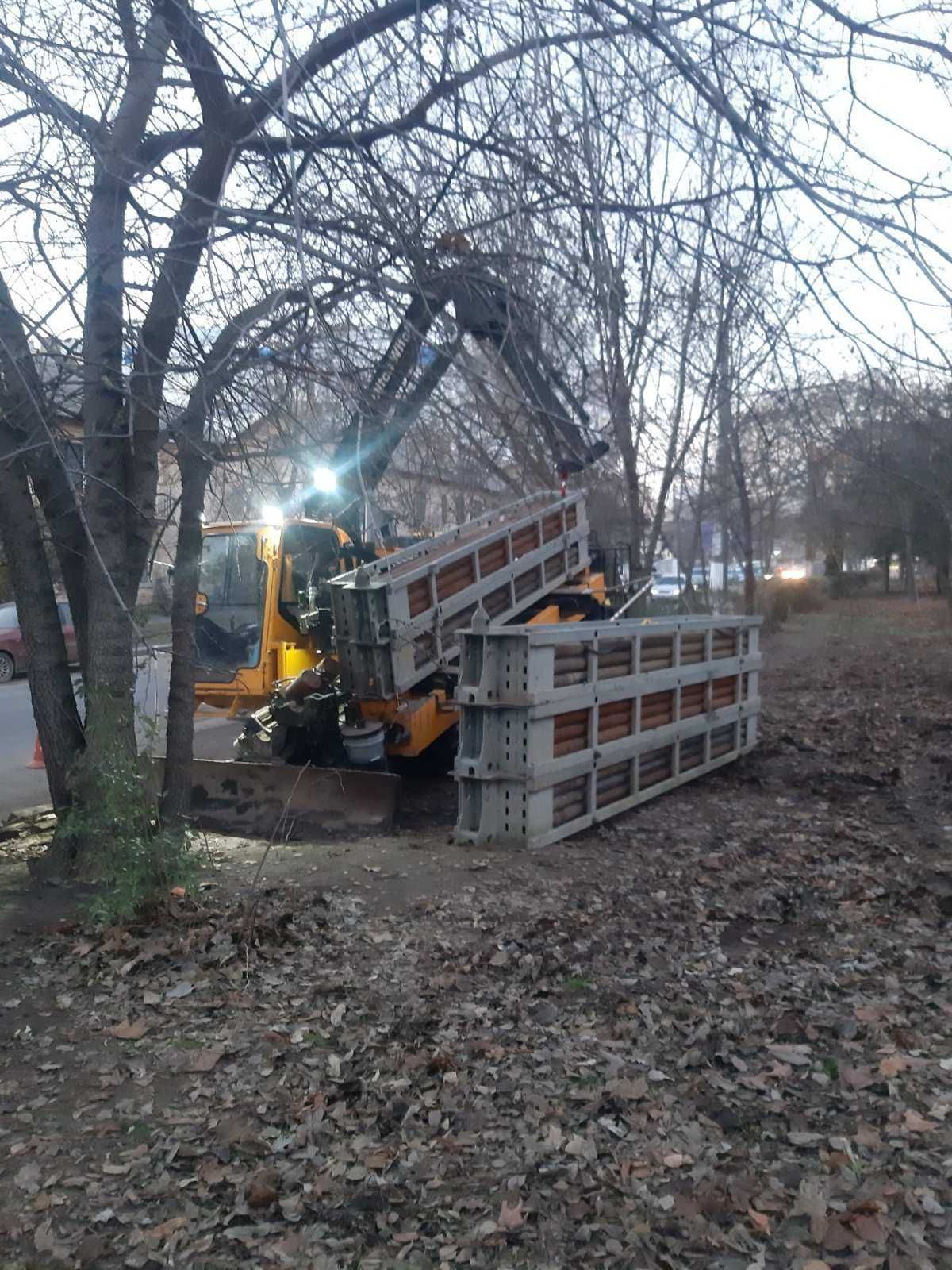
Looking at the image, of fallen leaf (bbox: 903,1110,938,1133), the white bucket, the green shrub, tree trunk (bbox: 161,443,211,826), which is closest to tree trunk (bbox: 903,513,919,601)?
the white bucket

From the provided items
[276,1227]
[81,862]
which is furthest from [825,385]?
[81,862]

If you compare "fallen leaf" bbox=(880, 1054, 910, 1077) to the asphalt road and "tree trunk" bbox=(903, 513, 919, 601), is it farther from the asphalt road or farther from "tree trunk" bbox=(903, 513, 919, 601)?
"tree trunk" bbox=(903, 513, 919, 601)

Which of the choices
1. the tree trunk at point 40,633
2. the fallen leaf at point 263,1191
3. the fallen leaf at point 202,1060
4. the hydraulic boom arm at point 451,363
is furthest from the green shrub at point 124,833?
the fallen leaf at point 263,1191

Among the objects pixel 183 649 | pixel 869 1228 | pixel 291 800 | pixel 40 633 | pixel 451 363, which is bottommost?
pixel 869 1228

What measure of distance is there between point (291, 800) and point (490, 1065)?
412 centimetres

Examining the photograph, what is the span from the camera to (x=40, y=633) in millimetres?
6723

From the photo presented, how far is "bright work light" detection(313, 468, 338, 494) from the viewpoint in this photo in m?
7.92

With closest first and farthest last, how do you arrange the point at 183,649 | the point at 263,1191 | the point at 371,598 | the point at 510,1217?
the point at 510,1217
the point at 263,1191
the point at 183,649
the point at 371,598

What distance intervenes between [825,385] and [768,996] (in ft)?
8.87

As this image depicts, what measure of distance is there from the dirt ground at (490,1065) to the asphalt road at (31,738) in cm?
124

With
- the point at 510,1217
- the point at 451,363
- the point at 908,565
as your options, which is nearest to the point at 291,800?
the point at 451,363

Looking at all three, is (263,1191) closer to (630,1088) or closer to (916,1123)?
(630,1088)

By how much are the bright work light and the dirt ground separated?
97.4 inches

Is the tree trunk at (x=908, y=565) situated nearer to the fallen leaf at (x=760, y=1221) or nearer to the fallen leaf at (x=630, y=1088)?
the fallen leaf at (x=630, y=1088)
